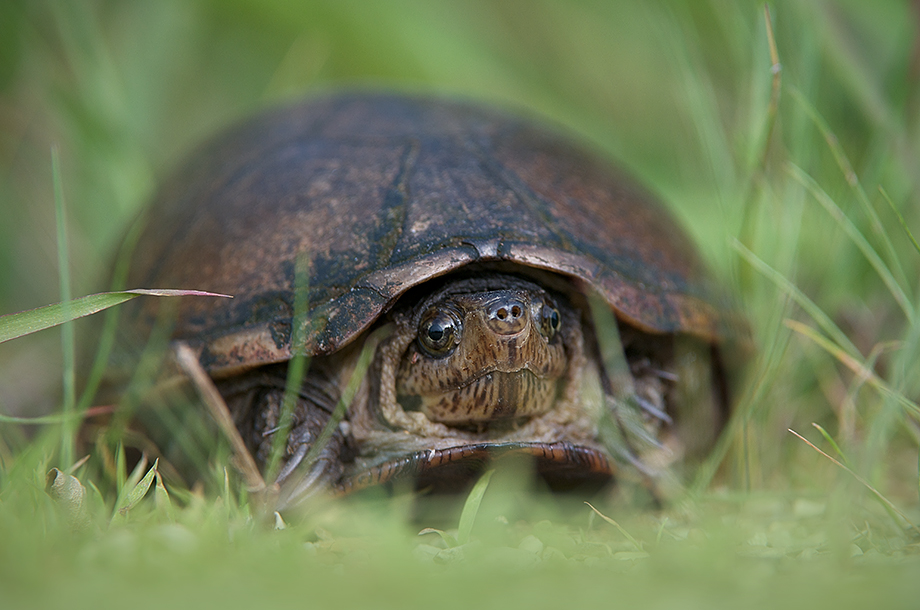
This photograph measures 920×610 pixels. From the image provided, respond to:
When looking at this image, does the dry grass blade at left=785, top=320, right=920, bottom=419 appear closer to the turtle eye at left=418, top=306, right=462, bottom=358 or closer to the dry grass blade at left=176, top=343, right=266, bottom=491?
the turtle eye at left=418, top=306, right=462, bottom=358

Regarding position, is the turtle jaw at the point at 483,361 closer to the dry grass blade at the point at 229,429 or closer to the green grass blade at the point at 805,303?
the dry grass blade at the point at 229,429

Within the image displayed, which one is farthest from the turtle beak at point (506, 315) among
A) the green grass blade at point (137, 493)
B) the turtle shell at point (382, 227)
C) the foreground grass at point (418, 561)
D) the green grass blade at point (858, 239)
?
the green grass blade at point (858, 239)

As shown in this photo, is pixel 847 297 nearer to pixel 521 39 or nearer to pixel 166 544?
pixel 166 544

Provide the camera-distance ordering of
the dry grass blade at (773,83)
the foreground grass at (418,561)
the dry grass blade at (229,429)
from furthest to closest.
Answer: the dry grass blade at (773,83), the dry grass blade at (229,429), the foreground grass at (418,561)

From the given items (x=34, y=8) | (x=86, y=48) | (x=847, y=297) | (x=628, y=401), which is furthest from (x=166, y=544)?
(x=34, y=8)

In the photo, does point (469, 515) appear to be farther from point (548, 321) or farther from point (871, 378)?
point (871, 378)

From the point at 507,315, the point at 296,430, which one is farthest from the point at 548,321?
the point at 296,430

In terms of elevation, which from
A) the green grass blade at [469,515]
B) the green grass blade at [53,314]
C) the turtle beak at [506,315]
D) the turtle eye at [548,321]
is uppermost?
the green grass blade at [53,314]
